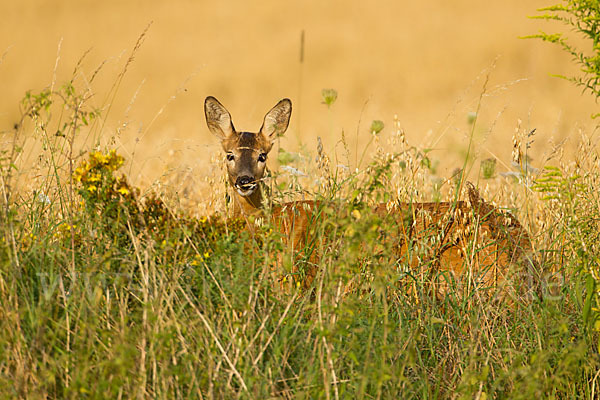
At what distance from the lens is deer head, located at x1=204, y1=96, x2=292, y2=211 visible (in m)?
5.58

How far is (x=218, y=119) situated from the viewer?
6.00 meters

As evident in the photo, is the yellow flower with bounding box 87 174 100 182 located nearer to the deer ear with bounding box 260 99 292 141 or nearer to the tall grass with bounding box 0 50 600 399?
the tall grass with bounding box 0 50 600 399

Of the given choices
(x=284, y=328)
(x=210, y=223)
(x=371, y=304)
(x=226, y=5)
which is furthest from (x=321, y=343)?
(x=226, y=5)

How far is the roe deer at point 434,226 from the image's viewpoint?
4.20 meters

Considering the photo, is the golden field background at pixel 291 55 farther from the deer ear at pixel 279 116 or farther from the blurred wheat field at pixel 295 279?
the blurred wheat field at pixel 295 279

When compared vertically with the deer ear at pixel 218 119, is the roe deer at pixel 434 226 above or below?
below

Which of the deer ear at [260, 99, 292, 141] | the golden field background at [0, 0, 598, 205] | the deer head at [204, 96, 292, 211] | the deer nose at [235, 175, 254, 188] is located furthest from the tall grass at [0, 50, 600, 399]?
the golden field background at [0, 0, 598, 205]

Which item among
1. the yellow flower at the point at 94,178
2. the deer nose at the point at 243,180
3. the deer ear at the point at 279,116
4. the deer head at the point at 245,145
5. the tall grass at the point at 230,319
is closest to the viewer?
the tall grass at the point at 230,319

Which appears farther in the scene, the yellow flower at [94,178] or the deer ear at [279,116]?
the deer ear at [279,116]

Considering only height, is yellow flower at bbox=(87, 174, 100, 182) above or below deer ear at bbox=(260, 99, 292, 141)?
below

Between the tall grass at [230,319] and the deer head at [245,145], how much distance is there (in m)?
1.59

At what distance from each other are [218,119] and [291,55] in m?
20.8

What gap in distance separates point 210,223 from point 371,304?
91cm

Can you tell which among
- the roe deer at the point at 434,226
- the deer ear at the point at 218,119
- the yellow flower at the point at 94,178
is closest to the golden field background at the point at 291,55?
the deer ear at the point at 218,119
